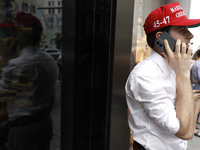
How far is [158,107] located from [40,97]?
1027mm

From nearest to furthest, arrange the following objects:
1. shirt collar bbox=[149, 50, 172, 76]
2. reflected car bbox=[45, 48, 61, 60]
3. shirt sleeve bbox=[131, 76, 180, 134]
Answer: shirt sleeve bbox=[131, 76, 180, 134] → shirt collar bbox=[149, 50, 172, 76] → reflected car bbox=[45, 48, 61, 60]

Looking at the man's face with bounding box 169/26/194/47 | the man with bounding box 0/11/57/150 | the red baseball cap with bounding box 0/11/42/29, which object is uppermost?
the red baseball cap with bounding box 0/11/42/29

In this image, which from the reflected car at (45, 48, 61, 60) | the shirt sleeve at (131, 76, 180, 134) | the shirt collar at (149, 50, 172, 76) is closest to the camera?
the shirt sleeve at (131, 76, 180, 134)

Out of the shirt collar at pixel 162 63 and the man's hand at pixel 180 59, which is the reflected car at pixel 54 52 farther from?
the man's hand at pixel 180 59

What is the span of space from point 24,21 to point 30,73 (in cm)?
41

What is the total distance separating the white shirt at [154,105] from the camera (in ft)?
3.77

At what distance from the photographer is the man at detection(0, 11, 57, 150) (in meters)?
1.43

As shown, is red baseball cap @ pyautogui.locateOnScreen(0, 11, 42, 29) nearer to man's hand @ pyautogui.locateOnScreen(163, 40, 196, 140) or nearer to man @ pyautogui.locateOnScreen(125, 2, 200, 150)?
man @ pyautogui.locateOnScreen(125, 2, 200, 150)

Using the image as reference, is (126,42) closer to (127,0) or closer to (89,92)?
(127,0)

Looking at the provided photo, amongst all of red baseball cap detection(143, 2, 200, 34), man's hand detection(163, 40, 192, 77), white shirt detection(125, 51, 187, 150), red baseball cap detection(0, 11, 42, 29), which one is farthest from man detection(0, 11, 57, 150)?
man's hand detection(163, 40, 192, 77)

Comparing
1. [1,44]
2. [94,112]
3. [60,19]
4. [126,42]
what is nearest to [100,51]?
[126,42]

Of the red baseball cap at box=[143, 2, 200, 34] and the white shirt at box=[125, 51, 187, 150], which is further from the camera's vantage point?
the red baseball cap at box=[143, 2, 200, 34]

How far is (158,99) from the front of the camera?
3.82 feet

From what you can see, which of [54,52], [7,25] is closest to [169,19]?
[54,52]
